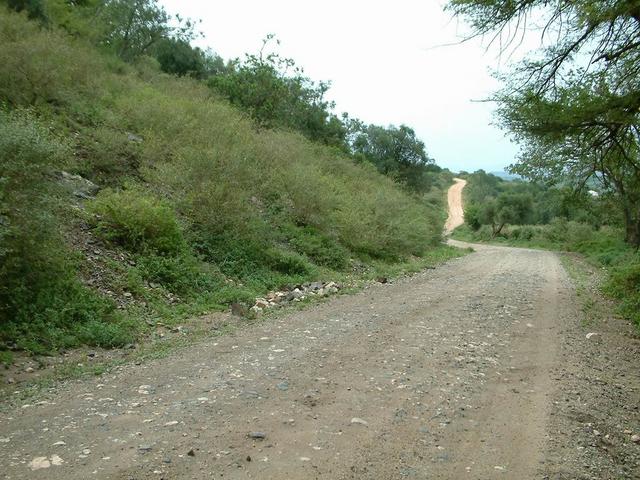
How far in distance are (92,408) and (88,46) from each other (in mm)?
20676

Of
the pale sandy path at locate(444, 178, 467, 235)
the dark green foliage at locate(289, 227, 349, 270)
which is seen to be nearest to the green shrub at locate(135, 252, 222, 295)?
the dark green foliage at locate(289, 227, 349, 270)

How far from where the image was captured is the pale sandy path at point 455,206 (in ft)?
238

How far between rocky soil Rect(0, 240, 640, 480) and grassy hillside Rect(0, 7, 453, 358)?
235cm

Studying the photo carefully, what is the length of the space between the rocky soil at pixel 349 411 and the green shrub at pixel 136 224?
150 inches

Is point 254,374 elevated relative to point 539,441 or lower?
lower

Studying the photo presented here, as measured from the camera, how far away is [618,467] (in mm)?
3684

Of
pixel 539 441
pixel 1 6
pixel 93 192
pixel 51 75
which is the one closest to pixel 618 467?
pixel 539 441

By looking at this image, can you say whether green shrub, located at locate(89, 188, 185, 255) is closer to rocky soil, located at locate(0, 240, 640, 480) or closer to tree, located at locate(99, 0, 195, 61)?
rocky soil, located at locate(0, 240, 640, 480)

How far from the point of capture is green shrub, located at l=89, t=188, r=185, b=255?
1029 centimetres

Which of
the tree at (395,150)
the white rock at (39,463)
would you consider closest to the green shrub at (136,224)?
the white rock at (39,463)

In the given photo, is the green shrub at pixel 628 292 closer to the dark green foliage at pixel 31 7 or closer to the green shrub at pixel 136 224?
the green shrub at pixel 136 224

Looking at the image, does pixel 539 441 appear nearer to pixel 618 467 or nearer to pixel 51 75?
pixel 618 467

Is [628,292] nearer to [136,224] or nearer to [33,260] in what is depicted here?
[136,224]

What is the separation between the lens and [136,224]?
10477 mm
